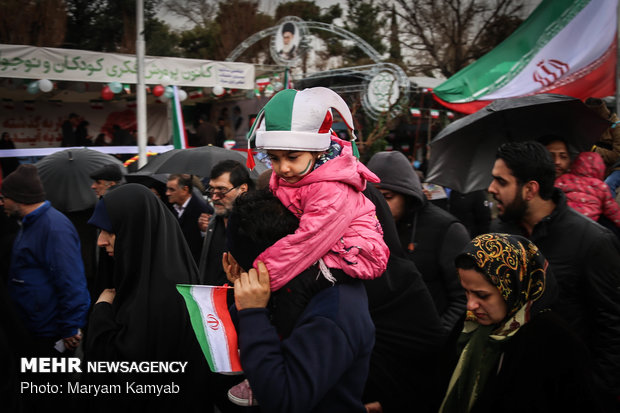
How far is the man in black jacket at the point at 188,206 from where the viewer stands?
5179 millimetres

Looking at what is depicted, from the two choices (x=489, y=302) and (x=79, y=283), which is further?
(x=79, y=283)

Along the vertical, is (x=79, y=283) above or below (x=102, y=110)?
below

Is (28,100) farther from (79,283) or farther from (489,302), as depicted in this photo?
(489,302)

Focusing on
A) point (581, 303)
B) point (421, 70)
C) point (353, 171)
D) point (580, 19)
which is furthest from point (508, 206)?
point (421, 70)

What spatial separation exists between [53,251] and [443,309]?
268 centimetres

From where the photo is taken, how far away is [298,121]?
165cm

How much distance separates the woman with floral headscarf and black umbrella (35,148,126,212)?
4.34 metres

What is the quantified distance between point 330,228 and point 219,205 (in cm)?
269

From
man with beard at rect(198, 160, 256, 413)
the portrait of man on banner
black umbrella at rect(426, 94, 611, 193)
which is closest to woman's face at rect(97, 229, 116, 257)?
man with beard at rect(198, 160, 256, 413)

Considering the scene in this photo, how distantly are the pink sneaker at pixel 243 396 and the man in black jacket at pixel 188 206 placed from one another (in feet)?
11.6

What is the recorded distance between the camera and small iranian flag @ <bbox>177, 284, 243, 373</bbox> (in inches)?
65.6

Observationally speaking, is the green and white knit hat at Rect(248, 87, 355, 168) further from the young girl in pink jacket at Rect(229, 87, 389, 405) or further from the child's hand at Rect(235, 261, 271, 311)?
the child's hand at Rect(235, 261, 271, 311)

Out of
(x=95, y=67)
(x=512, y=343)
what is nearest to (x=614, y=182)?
(x=512, y=343)

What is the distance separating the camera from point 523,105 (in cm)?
332
